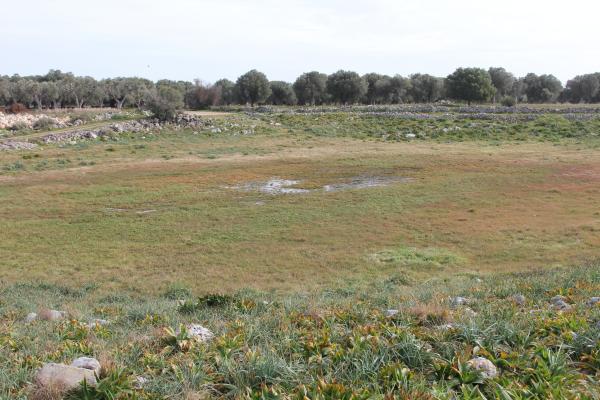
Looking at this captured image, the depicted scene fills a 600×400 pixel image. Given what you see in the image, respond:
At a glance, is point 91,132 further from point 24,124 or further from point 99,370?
point 99,370

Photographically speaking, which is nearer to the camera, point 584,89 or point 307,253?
point 307,253

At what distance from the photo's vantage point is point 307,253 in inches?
851

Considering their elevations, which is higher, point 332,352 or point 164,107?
point 164,107

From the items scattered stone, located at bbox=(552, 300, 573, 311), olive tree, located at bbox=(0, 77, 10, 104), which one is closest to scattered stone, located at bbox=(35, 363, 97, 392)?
scattered stone, located at bbox=(552, 300, 573, 311)

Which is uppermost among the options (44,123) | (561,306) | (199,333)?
(44,123)

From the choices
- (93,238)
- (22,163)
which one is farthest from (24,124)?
(93,238)

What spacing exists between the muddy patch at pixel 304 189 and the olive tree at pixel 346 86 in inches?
3099

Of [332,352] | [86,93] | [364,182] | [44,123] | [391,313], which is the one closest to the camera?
[332,352]

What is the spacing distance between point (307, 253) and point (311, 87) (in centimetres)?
10099

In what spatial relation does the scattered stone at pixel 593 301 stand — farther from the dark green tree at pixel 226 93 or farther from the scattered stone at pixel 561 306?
the dark green tree at pixel 226 93

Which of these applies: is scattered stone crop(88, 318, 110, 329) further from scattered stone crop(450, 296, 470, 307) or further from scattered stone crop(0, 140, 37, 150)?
scattered stone crop(0, 140, 37, 150)

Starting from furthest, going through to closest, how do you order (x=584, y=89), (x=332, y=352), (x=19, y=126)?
(x=584, y=89) < (x=19, y=126) < (x=332, y=352)

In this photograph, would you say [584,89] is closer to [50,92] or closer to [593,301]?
[50,92]

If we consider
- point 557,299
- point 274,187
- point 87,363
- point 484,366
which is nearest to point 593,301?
point 557,299
